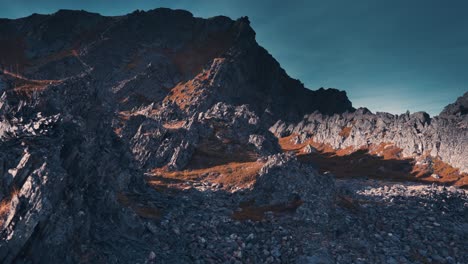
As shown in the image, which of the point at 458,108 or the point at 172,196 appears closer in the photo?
the point at 172,196

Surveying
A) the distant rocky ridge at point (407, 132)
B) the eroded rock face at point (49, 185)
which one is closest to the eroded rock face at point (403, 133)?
the distant rocky ridge at point (407, 132)

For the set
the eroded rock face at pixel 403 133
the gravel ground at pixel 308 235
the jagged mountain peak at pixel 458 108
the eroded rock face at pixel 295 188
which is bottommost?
the gravel ground at pixel 308 235

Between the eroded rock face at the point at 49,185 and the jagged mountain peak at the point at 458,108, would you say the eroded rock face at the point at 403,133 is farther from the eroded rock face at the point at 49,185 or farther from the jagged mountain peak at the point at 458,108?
the eroded rock face at the point at 49,185

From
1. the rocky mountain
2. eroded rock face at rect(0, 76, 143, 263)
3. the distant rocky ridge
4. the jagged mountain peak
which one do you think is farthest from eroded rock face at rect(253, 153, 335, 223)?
the jagged mountain peak

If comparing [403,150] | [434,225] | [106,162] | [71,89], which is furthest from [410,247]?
[403,150]

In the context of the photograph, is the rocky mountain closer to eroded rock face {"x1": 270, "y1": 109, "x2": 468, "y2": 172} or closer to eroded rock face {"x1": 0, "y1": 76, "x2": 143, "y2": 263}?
eroded rock face {"x1": 0, "y1": 76, "x2": 143, "y2": 263}

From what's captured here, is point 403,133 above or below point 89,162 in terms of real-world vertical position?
above

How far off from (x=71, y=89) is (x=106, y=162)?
578 inches

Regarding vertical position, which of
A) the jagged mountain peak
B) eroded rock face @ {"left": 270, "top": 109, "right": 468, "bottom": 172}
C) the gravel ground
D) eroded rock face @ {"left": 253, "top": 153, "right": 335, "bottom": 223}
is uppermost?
the jagged mountain peak

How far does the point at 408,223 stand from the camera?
1641 inches

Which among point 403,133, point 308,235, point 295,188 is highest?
point 403,133

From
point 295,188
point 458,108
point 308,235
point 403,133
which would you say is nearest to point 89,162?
point 308,235

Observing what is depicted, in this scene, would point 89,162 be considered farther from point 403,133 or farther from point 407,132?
point 403,133

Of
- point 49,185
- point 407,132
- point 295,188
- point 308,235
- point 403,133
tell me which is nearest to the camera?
point 49,185
